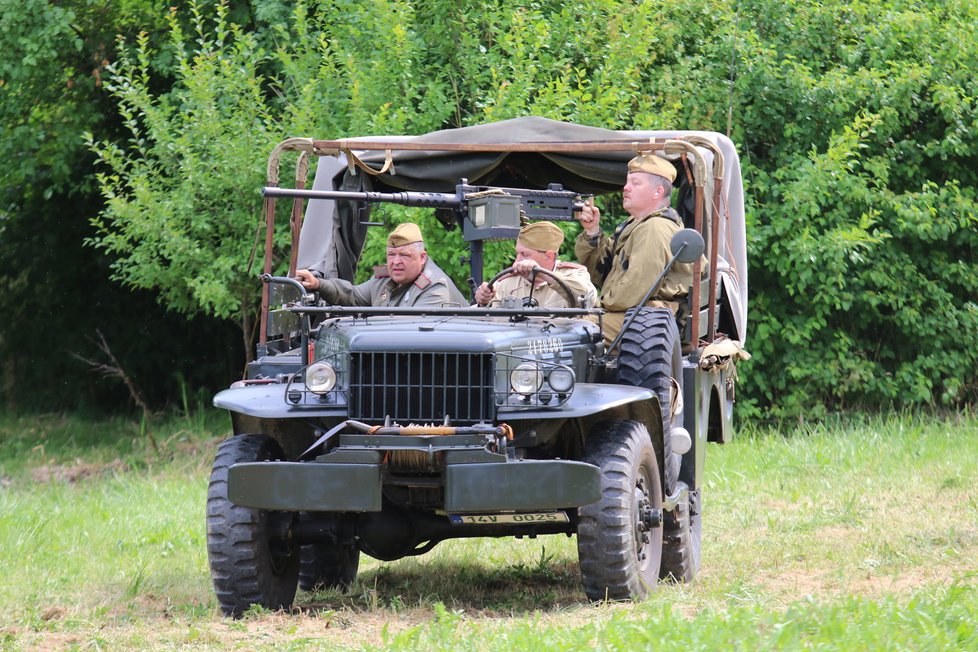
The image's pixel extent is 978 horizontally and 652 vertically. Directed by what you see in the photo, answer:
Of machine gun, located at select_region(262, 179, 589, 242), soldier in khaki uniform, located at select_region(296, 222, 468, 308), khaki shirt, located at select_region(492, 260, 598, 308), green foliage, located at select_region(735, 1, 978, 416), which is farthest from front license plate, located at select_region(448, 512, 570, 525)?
green foliage, located at select_region(735, 1, 978, 416)

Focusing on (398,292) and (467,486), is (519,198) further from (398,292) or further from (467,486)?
(467,486)

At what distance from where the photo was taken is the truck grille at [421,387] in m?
5.92

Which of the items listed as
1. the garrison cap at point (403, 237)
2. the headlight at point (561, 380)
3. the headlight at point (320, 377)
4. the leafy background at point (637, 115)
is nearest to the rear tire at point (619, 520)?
the headlight at point (561, 380)

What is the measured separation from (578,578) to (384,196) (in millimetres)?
2113

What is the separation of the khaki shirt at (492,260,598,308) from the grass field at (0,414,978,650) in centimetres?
136

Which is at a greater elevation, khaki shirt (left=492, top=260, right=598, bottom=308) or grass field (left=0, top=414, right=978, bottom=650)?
khaki shirt (left=492, top=260, right=598, bottom=308)

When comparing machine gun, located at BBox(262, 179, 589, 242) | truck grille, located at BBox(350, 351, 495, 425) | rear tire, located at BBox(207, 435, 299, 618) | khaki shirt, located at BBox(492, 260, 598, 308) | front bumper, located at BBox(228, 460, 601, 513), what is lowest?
rear tire, located at BBox(207, 435, 299, 618)

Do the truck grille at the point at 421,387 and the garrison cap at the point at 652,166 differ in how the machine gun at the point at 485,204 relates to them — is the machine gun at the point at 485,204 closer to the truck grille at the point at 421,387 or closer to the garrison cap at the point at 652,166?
the garrison cap at the point at 652,166

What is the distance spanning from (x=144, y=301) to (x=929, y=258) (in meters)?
8.28

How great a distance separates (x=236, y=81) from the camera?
12.4 m

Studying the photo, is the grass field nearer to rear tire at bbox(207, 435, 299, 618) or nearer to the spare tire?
rear tire at bbox(207, 435, 299, 618)

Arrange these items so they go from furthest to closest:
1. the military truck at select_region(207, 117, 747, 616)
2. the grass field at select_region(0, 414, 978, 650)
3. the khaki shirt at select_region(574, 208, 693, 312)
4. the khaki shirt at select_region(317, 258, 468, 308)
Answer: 1. the khaki shirt at select_region(317, 258, 468, 308)
2. the khaki shirt at select_region(574, 208, 693, 312)
3. the military truck at select_region(207, 117, 747, 616)
4. the grass field at select_region(0, 414, 978, 650)

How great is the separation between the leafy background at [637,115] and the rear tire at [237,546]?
511cm

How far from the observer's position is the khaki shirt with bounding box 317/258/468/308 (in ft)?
25.4
